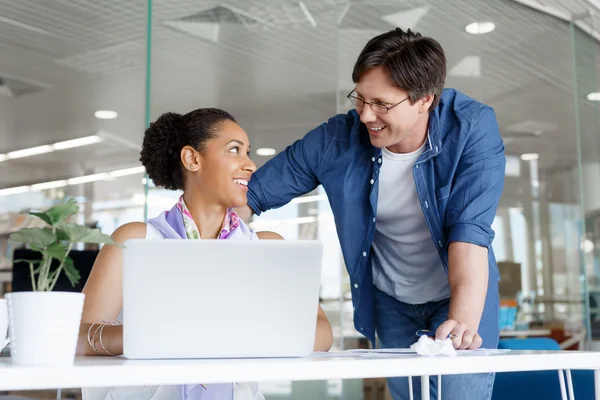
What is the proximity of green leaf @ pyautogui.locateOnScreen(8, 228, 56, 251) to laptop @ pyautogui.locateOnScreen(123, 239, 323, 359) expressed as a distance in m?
0.11

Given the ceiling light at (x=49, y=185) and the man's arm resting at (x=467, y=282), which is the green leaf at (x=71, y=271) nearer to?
the man's arm resting at (x=467, y=282)

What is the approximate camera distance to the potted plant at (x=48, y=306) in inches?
34.6

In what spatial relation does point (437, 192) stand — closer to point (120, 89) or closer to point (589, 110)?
point (120, 89)

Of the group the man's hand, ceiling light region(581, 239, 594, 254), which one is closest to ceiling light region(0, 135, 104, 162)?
ceiling light region(581, 239, 594, 254)

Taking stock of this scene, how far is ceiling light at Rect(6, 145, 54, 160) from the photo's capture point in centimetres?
451

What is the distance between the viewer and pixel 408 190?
1.95m

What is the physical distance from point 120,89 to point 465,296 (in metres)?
3.30

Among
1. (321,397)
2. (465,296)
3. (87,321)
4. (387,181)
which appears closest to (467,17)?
(321,397)

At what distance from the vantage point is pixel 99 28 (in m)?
4.19

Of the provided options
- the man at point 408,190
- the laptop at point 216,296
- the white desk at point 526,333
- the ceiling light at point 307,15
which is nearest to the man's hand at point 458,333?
the man at point 408,190

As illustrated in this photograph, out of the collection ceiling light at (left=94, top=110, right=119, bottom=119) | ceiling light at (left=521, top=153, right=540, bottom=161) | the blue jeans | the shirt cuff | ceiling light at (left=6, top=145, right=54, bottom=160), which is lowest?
the blue jeans

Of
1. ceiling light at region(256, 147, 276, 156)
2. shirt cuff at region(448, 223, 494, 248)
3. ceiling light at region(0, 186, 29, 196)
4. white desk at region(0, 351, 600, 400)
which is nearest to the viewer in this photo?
white desk at region(0, 351, 600, 400)

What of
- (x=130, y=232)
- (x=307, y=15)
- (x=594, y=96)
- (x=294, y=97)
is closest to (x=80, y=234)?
(x=130, y=232)

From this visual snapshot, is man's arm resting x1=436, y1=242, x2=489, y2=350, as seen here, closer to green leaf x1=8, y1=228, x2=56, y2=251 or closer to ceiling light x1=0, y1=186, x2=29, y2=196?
green leaf x1=8, y1=228, x2=56, y2=251
